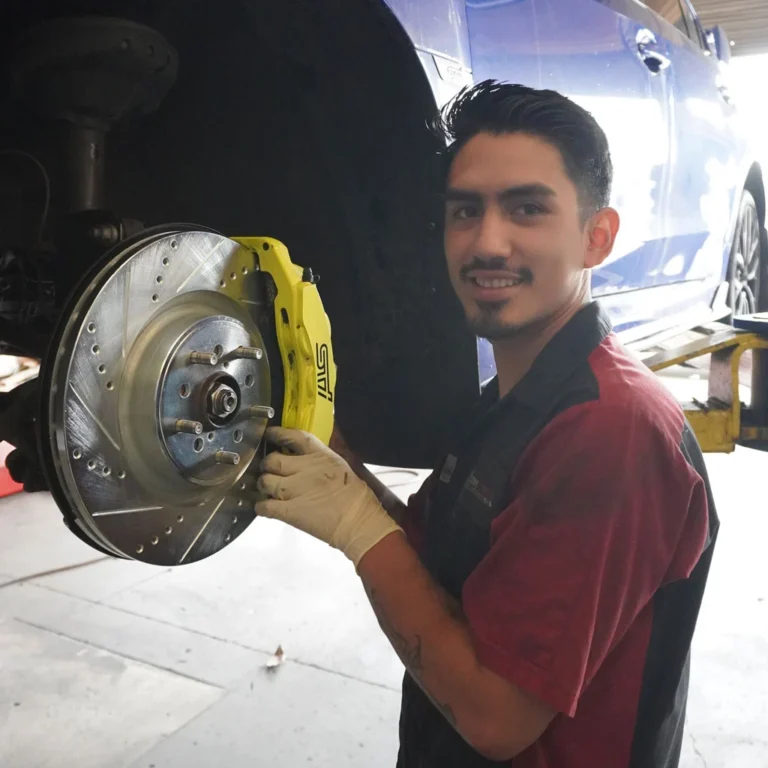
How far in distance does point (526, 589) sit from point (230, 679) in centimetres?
99

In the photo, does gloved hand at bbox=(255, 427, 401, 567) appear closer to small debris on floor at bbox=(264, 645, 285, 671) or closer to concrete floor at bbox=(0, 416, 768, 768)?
concrete floor at bbox=(0, 416, 768, 768)

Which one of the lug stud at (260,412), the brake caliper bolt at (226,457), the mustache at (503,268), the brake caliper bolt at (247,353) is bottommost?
the brake caliper bolt at (226,457)

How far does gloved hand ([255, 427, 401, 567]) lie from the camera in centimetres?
76

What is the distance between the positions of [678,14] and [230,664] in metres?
2.16

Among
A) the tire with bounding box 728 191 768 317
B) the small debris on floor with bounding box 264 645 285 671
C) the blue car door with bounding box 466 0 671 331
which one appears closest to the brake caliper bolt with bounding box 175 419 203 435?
the blue car door with bounding box 466 0 671 331

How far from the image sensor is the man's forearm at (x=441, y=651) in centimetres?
62

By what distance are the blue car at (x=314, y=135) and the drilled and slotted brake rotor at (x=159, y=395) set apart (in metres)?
0.14

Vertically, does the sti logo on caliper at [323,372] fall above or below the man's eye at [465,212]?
below

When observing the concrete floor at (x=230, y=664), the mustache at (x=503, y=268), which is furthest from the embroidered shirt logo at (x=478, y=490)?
the concrete floor at (x=230, y=664)

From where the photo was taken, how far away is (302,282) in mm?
750

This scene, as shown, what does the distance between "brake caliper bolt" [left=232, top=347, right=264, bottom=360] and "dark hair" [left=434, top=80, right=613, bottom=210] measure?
12.6 inches

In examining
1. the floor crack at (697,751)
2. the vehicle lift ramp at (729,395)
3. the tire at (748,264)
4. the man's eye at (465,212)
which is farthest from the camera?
the tire at (748,264)

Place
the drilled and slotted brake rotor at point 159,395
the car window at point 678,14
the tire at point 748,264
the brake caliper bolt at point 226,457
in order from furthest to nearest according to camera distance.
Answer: the tire at point 748,264, the car window at point 678,14, the brake caliper bolt at point 226,457, the drilled and slotted brake rotor at point 159,395

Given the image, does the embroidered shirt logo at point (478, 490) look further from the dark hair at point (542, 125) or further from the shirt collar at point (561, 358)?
the dark hair at point (542, 125)
